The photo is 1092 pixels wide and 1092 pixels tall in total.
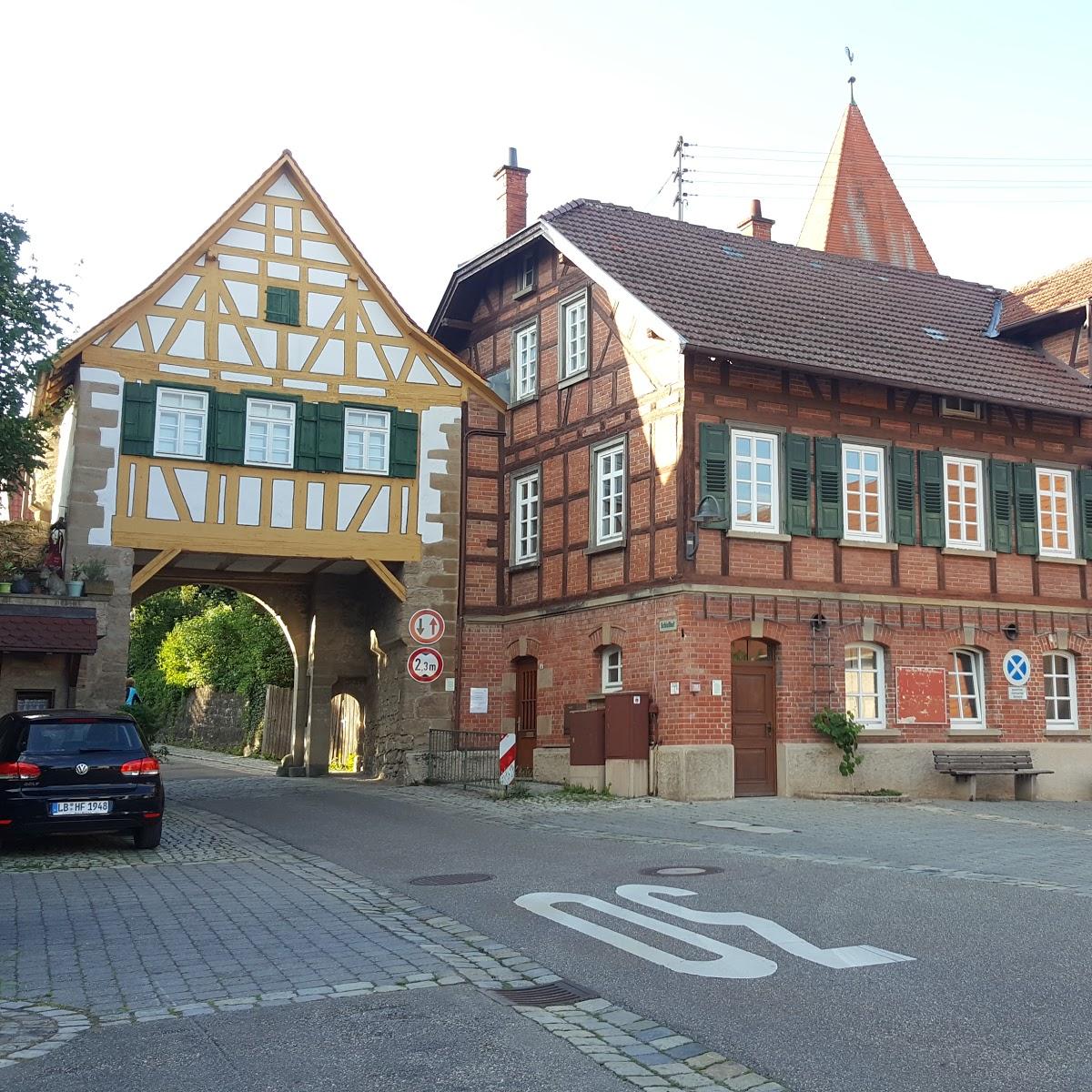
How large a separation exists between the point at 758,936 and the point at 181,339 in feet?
56.6

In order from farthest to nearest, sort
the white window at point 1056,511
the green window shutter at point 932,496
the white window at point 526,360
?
the white window at point 526,360 → the white window at point 1056,511 → the green window shutter at point 932,496

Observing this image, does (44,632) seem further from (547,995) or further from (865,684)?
(547,995)

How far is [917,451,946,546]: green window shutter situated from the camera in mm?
21719

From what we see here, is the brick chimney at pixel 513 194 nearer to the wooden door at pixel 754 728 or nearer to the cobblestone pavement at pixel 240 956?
the wooden door at pixel 754 728

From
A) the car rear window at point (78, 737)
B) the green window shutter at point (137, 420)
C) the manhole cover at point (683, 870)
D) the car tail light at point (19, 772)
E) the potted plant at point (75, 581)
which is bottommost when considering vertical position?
the manhole cover at point (683, 870)

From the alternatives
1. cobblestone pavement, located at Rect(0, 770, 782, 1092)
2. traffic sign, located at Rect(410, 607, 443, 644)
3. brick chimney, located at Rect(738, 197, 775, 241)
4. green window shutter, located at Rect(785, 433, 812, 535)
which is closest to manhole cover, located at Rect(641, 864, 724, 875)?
cobblestone pavement, located at Rect(0, 770, 782, 1092)

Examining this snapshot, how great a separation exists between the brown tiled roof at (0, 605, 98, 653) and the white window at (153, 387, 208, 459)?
383 centimetres

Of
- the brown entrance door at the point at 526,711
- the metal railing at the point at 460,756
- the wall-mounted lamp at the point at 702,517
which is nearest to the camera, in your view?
the wall-mounted lamp at the point at 702,517

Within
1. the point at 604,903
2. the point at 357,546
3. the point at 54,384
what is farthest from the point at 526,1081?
the point at 54,384

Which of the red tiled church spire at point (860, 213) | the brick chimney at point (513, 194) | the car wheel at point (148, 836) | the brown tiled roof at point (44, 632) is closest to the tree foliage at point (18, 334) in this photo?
the brown tiled roof at point (44, 632)

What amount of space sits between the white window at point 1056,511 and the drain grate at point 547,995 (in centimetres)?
1848

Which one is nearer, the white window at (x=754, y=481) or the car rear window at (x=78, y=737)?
the car rear window at (x=78, y=737)

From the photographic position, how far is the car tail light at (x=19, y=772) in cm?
1289

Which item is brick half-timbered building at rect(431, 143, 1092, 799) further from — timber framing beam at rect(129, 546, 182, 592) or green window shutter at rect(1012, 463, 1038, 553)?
timber framing beam at rect(129, 546, 182, 592)
